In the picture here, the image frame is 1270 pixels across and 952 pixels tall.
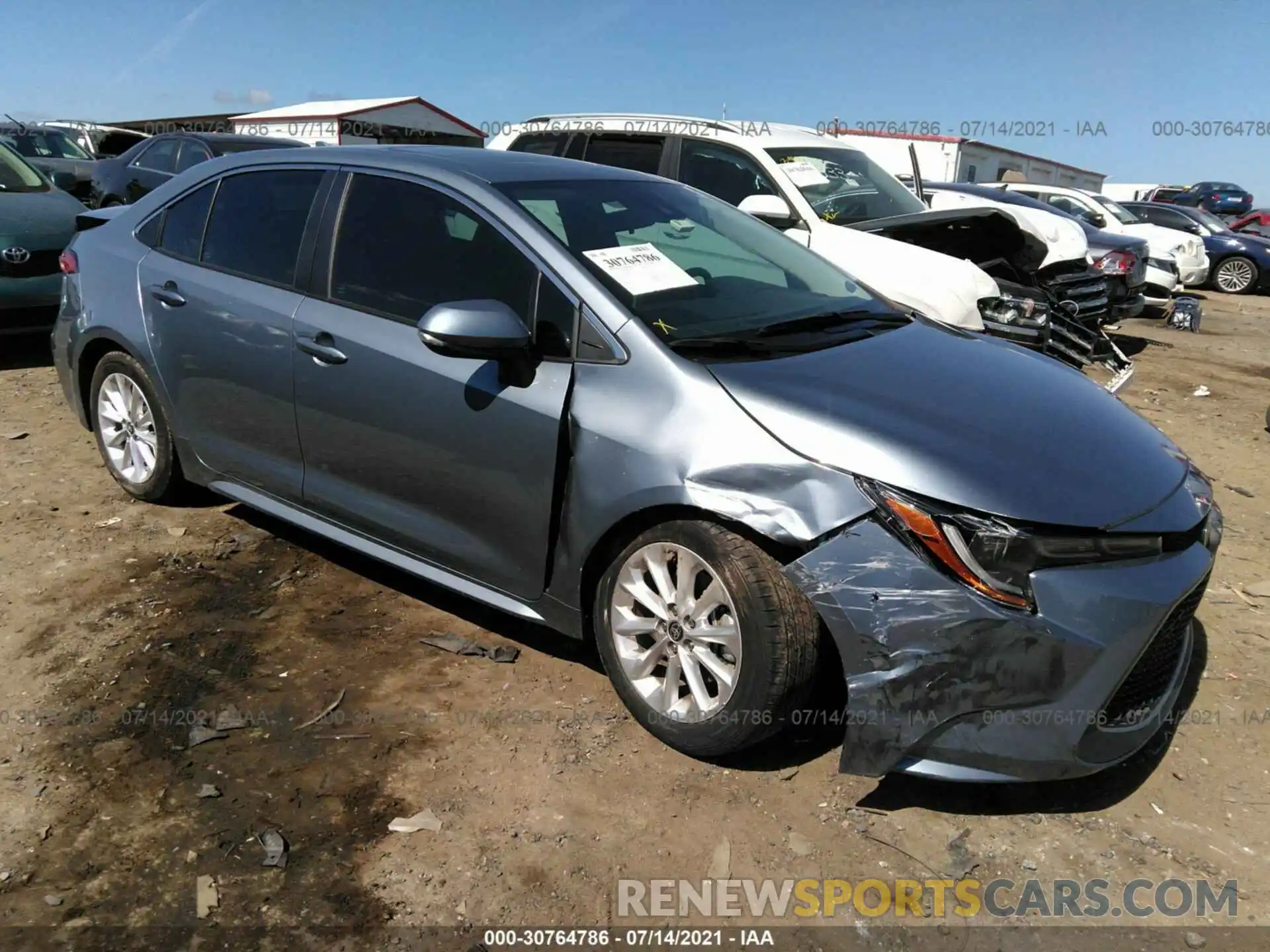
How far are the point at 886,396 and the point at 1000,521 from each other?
0.54 meters

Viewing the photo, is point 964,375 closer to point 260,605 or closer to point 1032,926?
point 1032,926

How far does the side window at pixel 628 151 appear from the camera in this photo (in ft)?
23.3

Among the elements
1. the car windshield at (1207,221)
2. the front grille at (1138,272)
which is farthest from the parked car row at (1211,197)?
the front grille at (1138,272)

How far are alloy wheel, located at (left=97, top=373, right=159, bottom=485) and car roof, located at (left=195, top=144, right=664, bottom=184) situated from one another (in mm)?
1209

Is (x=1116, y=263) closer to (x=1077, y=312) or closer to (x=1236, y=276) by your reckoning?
(x=1077, y=312)

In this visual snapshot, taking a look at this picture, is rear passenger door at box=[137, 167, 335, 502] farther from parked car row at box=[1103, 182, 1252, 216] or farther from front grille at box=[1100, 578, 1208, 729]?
parked car row at box=[1103, 182, 1252, 216]

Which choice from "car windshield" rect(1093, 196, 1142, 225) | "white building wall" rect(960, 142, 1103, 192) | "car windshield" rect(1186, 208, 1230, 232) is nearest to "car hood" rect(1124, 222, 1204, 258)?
"car windshield" rect(1093, 196, 1142, 225)

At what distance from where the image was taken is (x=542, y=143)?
763cm

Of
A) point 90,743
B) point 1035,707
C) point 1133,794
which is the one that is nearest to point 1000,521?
point 1035,707

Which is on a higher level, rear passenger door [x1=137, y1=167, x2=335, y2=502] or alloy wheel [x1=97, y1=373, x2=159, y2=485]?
rear passenger door [x1=137, y1=167, x2=335, y2=502]

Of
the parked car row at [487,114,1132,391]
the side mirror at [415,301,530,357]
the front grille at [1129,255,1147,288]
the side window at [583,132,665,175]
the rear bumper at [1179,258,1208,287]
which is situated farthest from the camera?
the rear bumper at [1179,258,1208,287]

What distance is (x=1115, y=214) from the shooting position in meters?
16.1

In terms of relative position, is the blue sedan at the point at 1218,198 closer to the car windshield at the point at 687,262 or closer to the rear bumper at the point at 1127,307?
the rear bumper at the point at 1127,307

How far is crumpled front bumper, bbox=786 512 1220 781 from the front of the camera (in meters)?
2.40
